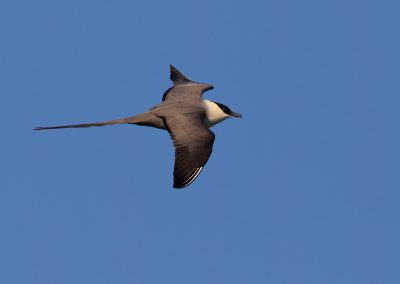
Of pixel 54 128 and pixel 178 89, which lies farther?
pixel 178 89

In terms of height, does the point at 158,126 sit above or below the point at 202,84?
below

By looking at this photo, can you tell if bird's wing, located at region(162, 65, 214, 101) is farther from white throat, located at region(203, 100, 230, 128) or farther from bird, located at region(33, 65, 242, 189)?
white throat, located at region(203, 100, 230, 128)

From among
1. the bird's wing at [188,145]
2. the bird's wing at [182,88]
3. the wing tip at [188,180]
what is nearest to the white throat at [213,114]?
the bird's wing at [182,88]

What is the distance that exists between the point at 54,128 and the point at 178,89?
330cm

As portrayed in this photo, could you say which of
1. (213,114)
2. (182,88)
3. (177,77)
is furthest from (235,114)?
(177,77)

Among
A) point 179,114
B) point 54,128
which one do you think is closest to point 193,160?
point 179,114

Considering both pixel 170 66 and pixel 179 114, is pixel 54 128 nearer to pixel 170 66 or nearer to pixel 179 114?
pixel 179 114

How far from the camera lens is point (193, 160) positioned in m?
13.8

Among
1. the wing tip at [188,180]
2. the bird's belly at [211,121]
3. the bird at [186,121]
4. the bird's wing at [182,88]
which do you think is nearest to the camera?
the wing tip at [188,180]

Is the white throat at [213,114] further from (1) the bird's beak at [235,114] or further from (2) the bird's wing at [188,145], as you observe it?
(2) the bird's wing at [188,145]

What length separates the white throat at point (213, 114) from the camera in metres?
16.2

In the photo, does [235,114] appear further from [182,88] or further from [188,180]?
[188,180]

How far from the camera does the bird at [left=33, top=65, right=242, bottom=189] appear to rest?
1367 centimetres

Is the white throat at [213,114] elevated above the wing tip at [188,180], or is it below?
above
